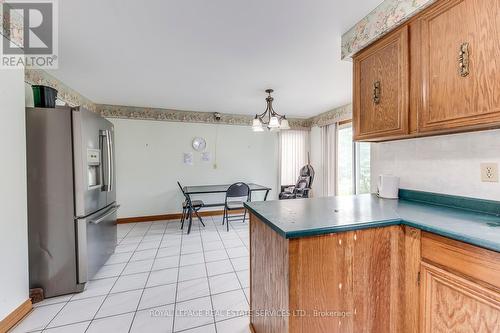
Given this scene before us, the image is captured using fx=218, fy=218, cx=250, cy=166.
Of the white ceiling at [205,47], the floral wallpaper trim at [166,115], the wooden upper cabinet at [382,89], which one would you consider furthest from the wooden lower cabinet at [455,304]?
the floral wallpaper trim at [166,115]

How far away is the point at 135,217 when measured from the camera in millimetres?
4320

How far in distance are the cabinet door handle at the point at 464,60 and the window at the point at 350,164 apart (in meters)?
2.95

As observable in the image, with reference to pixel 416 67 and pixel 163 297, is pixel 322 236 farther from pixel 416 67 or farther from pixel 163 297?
pixel 163 297

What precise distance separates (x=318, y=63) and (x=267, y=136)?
9.07 ft

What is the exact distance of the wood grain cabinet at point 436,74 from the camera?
1.07m

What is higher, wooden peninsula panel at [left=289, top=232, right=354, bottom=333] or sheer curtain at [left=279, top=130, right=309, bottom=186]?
sheer curtain at [left=279, top=130, right=309, bottom=186]

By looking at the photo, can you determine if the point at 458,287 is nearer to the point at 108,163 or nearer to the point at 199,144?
the point at 108,163

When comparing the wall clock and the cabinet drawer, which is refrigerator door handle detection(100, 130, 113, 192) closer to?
the wall clock

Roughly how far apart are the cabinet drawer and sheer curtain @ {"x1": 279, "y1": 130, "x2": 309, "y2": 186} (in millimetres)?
4275

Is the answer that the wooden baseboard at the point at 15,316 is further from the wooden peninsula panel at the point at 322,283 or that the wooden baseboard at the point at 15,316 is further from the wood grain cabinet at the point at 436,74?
the wood grain cabinet at the point at 436,74

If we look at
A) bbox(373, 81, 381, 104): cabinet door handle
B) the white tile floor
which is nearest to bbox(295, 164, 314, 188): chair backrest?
the white tile floor

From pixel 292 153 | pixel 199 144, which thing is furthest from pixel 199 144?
pixel 292 153

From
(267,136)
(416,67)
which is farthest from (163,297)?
(267,136)

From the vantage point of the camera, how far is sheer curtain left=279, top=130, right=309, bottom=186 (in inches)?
211
